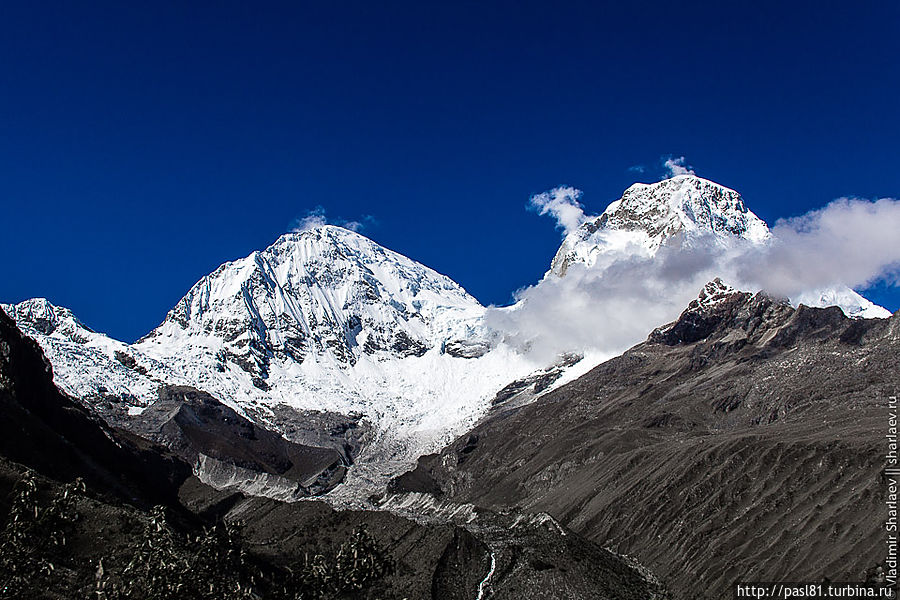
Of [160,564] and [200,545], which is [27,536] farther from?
[200,545]

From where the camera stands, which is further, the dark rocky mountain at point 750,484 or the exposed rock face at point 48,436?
the dark rocky mountain at point 750,484

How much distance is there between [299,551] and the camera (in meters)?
102

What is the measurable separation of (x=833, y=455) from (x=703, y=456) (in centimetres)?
2677

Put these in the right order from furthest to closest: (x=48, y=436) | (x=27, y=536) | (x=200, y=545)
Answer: (x=48, y=436) < (x=200, y=545) < (x=27, y=536)

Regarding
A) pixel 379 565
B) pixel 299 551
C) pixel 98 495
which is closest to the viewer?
pixel 379 565

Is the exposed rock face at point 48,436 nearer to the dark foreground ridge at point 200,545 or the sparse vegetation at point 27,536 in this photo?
the dark foreground ridge at point 200,545

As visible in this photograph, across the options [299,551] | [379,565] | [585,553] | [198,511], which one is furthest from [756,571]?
[198,511]

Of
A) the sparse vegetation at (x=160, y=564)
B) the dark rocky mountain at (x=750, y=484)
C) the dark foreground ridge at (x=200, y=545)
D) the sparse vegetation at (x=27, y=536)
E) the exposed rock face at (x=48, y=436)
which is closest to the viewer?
the sparse vegetation at (x=27, y=536)

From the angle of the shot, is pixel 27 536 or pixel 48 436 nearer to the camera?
pixel 27 536

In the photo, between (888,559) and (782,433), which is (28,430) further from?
(782,433)
